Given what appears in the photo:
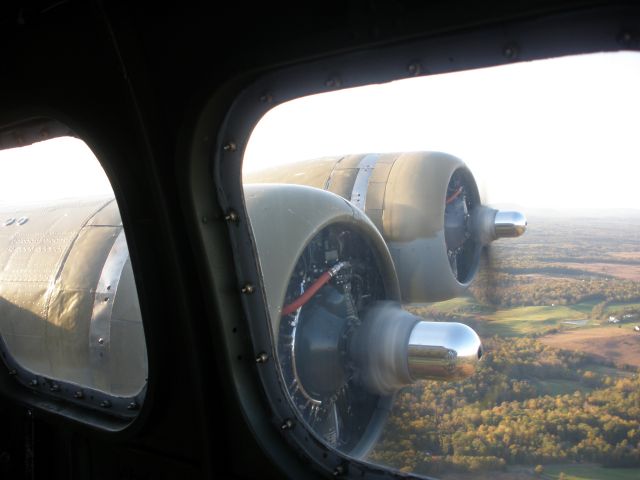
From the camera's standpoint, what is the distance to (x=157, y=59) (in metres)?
1.51

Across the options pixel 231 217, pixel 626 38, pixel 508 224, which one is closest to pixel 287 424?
pixel 231 217

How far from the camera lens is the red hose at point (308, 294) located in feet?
7.94

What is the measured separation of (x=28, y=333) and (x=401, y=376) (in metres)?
1.65

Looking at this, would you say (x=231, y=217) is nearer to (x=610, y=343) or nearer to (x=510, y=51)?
(x=510, y=51)

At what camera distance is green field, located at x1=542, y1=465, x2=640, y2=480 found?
1.52 m

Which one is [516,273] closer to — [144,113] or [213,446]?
[213,446]

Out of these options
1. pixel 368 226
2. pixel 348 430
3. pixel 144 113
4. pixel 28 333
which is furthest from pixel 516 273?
pixel 28 333

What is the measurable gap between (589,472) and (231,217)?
4.17ft

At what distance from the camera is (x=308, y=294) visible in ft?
8.60

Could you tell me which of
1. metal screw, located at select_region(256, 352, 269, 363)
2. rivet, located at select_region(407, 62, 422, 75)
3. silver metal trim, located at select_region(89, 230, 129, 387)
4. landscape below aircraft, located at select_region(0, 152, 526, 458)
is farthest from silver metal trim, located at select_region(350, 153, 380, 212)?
rivet, located at select_region(407, 62, 422, 75)

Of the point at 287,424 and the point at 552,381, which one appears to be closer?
the point at 287,424

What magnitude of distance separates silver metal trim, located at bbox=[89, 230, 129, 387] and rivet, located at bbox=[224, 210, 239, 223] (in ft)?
3.16

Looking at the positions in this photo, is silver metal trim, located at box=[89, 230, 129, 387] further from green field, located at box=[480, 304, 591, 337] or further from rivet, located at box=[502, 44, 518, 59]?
rivet, located at box=[502, 44, 518, 59]

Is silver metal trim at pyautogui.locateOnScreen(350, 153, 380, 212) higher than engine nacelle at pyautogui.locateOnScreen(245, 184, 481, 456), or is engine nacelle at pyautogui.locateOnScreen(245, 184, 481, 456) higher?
silver metal trim at pyautogui.locateOnScreen(350, 153, 380, 212)
